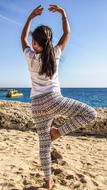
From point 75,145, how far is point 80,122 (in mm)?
3634

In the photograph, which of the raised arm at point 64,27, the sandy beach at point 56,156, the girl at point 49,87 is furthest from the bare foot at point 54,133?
the raised arm at point 64,27

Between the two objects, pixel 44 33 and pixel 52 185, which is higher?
pixel 44 33

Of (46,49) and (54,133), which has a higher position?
(46,49)

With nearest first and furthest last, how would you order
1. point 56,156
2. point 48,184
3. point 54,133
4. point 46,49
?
point 46,49 < point 54,133 < point 48,184 < point 56,156

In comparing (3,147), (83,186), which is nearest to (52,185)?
(83,186)

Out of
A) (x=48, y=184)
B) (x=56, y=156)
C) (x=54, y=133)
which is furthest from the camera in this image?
(x=56, y=156)

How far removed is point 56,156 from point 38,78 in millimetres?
2517

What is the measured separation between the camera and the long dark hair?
165 inches

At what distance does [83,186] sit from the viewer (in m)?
5.06

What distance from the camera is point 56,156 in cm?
644

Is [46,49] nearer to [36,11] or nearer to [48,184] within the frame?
[36,11]

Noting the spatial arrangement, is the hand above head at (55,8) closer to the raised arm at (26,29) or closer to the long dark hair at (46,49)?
the raised arm at (26,29)

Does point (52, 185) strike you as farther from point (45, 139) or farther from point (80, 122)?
point (80, 122)

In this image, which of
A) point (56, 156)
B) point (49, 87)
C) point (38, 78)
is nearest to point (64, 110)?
point (49, 87)
